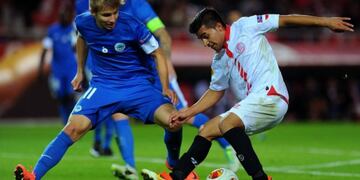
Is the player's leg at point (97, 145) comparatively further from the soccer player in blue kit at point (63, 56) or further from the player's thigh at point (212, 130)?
the player's thigh at point (212, 130)

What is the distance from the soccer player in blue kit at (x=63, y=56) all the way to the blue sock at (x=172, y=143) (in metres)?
5.93

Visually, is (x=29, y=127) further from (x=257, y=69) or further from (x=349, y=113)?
(x=257, y=69)

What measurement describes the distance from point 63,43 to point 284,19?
7795 mm

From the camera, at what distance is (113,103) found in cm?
803

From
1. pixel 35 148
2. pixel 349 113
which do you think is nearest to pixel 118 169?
pixel 35 148

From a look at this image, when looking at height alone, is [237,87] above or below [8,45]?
above

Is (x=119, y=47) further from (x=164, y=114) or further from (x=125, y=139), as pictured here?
(x=125, y=139)

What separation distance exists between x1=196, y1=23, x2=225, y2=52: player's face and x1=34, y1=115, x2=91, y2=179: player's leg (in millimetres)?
1307

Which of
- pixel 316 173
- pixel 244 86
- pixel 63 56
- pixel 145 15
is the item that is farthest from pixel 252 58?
pixel 63 56

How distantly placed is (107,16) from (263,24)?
4.53 feet

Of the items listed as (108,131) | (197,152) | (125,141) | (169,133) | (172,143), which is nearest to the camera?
(197,152)

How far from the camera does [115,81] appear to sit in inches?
320

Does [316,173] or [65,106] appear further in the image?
[65,106]

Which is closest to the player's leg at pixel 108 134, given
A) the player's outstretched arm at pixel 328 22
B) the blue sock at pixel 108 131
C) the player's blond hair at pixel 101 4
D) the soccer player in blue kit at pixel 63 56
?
the blue sock at pixel 108 131
